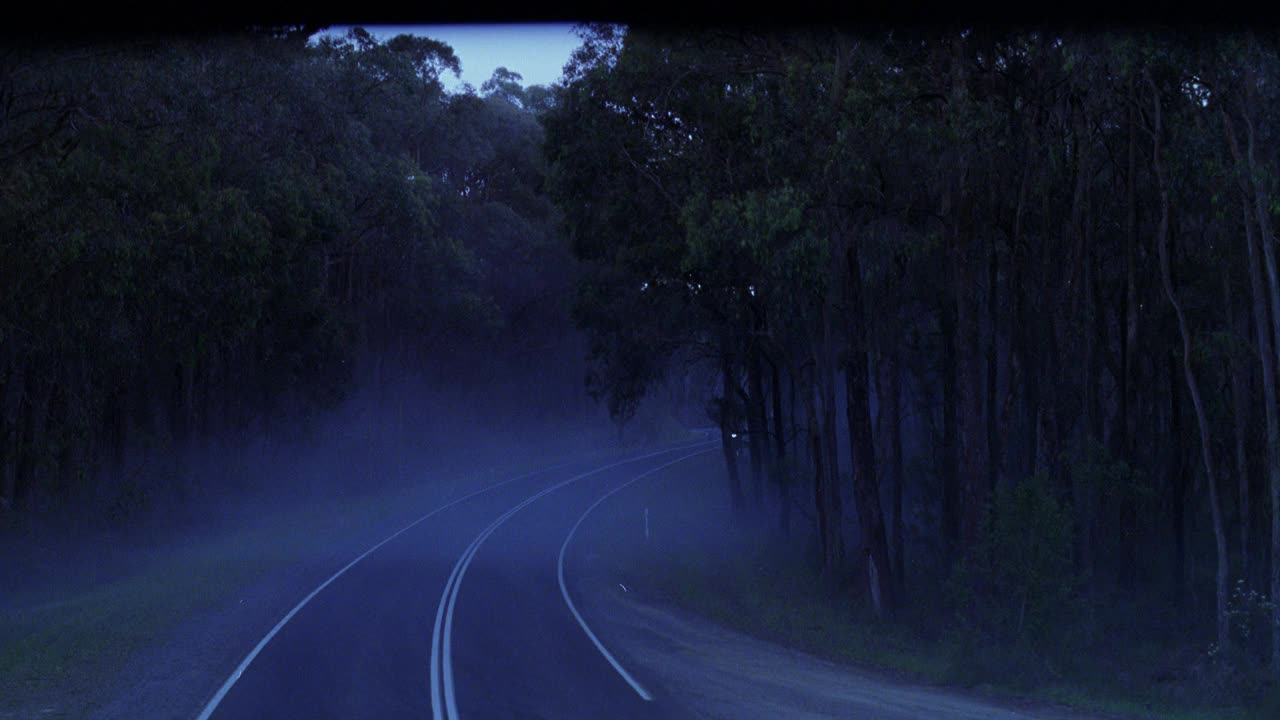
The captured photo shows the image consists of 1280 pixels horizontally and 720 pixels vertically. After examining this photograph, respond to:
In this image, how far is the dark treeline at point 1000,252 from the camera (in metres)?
17.4

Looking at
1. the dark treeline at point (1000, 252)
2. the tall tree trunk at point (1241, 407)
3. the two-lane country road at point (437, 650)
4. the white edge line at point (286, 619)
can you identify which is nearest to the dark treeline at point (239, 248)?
the dark treeline at point (1000, 252)

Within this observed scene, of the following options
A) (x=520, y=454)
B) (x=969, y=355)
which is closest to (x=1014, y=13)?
(x=969, y=355)

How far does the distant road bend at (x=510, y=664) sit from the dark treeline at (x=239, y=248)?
7.62 meters

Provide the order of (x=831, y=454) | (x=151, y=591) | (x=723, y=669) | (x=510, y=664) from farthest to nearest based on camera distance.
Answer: (x=831, y=454) → (x=151, y=591) → (x=510, y=664) → (x=723, y=669)

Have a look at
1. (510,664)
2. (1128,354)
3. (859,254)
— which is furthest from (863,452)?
(510,664)

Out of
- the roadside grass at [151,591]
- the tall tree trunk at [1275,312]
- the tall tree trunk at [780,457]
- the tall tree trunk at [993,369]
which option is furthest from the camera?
the tall tree trunk at [780,457]

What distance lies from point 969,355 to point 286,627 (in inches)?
508

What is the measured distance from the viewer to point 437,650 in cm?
1672

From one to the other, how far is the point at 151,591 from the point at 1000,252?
19873 mm

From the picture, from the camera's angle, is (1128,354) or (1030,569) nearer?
(1030,569)

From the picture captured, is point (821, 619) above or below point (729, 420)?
below

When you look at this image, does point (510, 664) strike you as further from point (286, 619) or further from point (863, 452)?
point (863, 452)

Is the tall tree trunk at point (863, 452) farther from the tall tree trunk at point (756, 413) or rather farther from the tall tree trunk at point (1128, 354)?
the tall tree trunk at point (756, 413)

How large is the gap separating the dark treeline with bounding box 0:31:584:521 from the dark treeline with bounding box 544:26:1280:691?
658 centimetres
